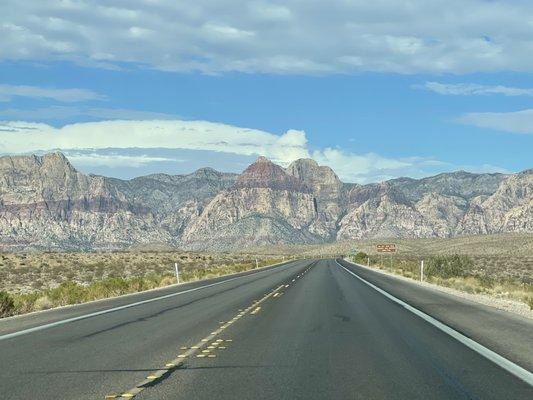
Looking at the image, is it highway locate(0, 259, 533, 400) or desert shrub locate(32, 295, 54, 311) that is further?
desert shrub locate(32, 295, 54, 311)

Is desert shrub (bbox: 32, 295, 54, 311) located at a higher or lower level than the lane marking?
lower

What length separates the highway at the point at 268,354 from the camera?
8.39m

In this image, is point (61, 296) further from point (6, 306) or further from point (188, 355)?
point (188, 355)

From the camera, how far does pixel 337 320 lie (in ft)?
55.6

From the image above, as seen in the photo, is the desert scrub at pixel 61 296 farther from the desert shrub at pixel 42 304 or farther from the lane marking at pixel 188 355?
the lane marking at pixel 188 355

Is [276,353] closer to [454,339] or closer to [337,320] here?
[454,339]

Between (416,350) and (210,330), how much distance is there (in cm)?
482

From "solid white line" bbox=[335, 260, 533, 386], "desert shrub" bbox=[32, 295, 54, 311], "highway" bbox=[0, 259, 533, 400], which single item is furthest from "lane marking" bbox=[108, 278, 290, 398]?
"desert shrub" bbox=[32, 295, 54, 311]

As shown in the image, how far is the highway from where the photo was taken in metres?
8.39

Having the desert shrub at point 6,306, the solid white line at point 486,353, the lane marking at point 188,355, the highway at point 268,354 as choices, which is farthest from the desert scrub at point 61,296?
the solid white line at point 486,353

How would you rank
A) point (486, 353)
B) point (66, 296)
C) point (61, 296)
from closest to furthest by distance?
1. point (486, 353)
2. point (61, 296)
3. point (66, 296)

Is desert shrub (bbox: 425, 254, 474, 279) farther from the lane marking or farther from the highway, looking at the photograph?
the lane marking

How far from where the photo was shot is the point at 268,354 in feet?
36.9

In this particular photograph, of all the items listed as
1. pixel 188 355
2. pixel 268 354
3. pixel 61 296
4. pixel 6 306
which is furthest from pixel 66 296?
pixel 268 354
